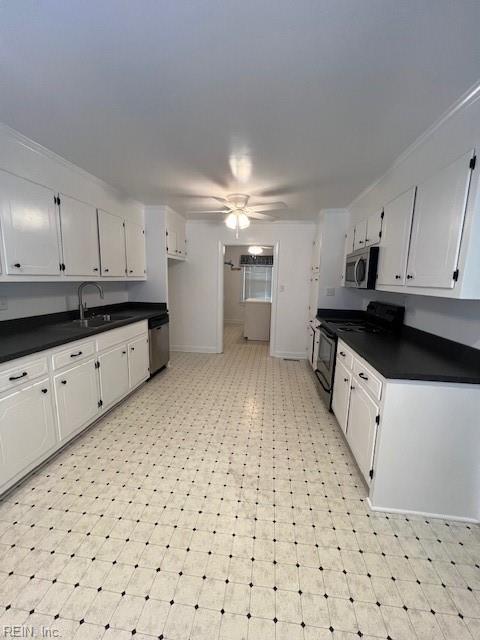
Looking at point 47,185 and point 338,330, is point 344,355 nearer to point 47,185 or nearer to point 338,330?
point 338,330

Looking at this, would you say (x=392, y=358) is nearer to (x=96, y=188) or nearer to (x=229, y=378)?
(x=229, y=378)

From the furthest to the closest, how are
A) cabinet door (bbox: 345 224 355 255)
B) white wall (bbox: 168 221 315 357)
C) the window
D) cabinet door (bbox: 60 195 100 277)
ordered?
the window < white wall (bbox: 168 221 315 357) < cabinet door (bbox: 345 224 355 255) < cabinet door (bbox: 60 195 100 277)

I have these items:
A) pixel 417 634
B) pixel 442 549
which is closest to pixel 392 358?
pixel 442 549

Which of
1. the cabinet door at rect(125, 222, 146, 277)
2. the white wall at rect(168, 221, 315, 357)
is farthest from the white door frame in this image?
the cabinet door at rect(125, 222, 146, 277)

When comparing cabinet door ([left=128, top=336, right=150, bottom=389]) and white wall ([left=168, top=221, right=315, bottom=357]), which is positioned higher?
white wall ([left=168, top=221, right=315, bottom=357])

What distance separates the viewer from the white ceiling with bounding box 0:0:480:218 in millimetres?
1058

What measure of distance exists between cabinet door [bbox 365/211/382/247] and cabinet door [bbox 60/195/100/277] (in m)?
2.86

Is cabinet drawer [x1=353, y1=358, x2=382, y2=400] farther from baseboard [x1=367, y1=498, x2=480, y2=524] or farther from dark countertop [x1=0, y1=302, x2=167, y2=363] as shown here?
dark countertop [x1=0, y1=302, x2=167, y2=363]

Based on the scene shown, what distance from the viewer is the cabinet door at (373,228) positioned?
255 centimetres

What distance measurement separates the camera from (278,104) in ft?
5.16

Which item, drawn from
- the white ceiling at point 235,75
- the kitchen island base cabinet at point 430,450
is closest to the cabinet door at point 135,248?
the white ceiling at point 235,75

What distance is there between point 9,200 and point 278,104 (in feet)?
6.44

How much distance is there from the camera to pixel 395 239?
2209mm

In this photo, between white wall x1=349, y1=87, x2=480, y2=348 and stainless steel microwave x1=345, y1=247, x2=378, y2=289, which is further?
stainless steel microwave x1=345, y1=247, x2=378, y2=289
